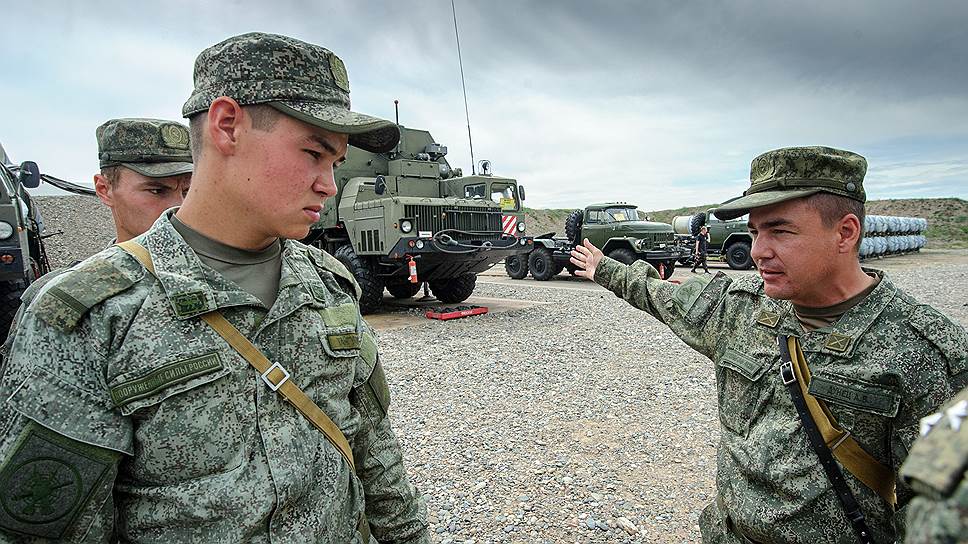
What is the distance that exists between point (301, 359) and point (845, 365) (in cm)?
145

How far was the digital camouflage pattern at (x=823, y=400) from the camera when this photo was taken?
57.2 inches

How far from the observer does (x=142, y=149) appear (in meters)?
2.31

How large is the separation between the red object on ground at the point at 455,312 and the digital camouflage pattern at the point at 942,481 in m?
8.25

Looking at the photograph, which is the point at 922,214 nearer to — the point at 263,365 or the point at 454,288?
the point at 454,288

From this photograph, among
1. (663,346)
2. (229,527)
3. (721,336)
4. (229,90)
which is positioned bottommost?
(663,346)

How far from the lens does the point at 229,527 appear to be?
1.07m

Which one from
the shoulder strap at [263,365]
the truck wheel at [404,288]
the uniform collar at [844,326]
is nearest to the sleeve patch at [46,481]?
the shoulder strap at [263,365]

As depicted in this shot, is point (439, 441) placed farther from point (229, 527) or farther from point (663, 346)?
point (663, 346)

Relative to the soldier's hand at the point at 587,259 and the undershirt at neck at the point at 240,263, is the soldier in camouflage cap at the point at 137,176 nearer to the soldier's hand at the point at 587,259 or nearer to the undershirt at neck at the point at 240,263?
the undershirt at neck at the point at 240,263

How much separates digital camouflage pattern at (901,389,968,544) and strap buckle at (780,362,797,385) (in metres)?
1.18

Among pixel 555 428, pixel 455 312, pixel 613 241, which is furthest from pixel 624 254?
pixel 555 428

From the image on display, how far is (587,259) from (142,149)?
1920 millimetres

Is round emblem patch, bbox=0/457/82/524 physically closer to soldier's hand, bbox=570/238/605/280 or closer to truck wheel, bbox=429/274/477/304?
soldier's hand, bbox=570/238/605/280

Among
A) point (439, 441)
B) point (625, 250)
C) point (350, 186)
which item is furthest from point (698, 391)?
point (625, 250)
